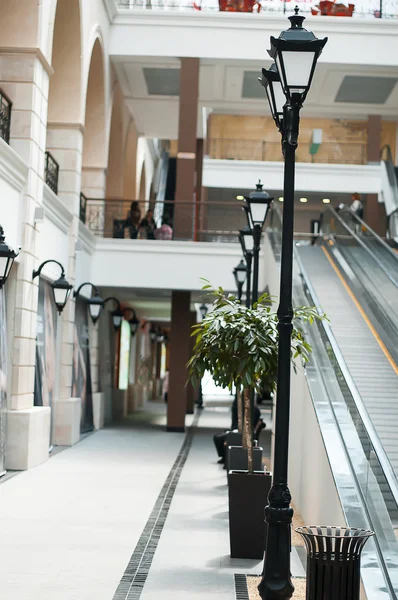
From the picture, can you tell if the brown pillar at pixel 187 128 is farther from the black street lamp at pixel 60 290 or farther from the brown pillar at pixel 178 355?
the black street lamp at pixel 60 290

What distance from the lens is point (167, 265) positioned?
20219 millimetres

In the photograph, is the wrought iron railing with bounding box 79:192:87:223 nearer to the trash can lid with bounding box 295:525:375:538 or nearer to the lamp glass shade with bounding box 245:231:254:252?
the lamp glass shade with bounding box 245:231:254:252

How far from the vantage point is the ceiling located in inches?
888

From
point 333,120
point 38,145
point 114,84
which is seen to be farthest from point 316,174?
point 38,145

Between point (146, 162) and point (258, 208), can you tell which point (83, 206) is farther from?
point (146, 162)

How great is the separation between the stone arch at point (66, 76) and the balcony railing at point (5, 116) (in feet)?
13.9

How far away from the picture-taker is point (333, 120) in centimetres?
2956

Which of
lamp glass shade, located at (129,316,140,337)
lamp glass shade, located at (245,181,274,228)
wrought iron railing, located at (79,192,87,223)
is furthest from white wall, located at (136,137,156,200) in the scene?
lamp glass shade, located at (245,181,274,228)

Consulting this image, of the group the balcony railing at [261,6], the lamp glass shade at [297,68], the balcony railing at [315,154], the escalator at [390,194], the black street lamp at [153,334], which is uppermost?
the balcony railing at [261,6]

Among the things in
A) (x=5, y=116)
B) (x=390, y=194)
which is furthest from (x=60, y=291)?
(x=390, y=194)

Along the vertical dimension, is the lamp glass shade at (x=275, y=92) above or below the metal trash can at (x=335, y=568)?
above

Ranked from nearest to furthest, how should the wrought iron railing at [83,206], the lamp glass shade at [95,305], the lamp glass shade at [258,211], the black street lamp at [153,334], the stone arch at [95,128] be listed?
1. the lamp glass shade at [258,211]
2. the lamp glass shade at [95,305]
3. the wrought iron railing at [83,206]
4. the stone arch at [95,128]
5. the black street lamp at [153,334]

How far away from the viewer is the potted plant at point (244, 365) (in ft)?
25.2

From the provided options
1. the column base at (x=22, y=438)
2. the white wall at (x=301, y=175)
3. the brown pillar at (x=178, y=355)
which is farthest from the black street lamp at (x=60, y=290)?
the white wall at (x=301, y=175)
